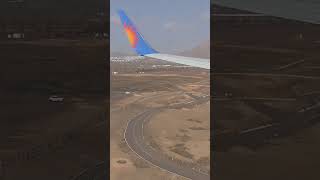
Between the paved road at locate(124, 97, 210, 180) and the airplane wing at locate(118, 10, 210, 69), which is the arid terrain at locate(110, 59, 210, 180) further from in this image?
the airplane wing at locate(118, 10, 210, 69)
